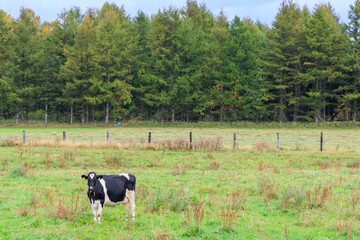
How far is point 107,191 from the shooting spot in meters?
7.54

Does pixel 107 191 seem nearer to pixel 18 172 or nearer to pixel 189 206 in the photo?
pixel 189 206

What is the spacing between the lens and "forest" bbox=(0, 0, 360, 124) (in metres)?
52.6

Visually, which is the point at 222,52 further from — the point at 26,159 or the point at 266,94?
the point at 26,159

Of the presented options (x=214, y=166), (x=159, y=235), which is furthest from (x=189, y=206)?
(x=214, y=166)

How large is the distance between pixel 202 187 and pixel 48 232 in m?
5.65

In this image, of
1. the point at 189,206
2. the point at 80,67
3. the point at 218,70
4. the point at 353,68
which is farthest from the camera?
the point at 218,70

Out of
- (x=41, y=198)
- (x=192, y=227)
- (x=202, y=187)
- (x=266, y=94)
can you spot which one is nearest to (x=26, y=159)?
(x=41, y=198)

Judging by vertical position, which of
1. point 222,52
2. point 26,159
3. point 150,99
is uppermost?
point 222,52

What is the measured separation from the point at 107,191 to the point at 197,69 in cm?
5130

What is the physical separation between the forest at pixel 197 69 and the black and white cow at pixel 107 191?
151 feet

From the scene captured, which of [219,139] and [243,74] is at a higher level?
[243,74]

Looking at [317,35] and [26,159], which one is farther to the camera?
[317,35]

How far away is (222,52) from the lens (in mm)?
56344

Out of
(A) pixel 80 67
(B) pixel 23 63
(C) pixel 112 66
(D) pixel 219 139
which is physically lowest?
(D) pixel 219 139
